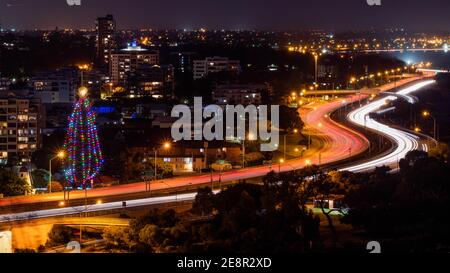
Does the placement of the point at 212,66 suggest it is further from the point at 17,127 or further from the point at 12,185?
the point at 12,185

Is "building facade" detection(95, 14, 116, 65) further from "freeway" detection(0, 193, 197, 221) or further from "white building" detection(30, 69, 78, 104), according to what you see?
"freeway" detection(0, 193, 197, 221)

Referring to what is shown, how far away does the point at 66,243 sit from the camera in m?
6.07

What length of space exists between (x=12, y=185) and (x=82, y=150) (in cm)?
162

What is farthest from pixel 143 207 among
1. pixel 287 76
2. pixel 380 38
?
pixel 380 38

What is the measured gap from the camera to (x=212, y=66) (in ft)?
81.4

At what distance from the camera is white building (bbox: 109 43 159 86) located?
81.0ft

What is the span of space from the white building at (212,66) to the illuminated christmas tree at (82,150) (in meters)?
14.6

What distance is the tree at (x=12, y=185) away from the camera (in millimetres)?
8016

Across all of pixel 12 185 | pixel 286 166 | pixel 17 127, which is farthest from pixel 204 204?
pixel 17 127
